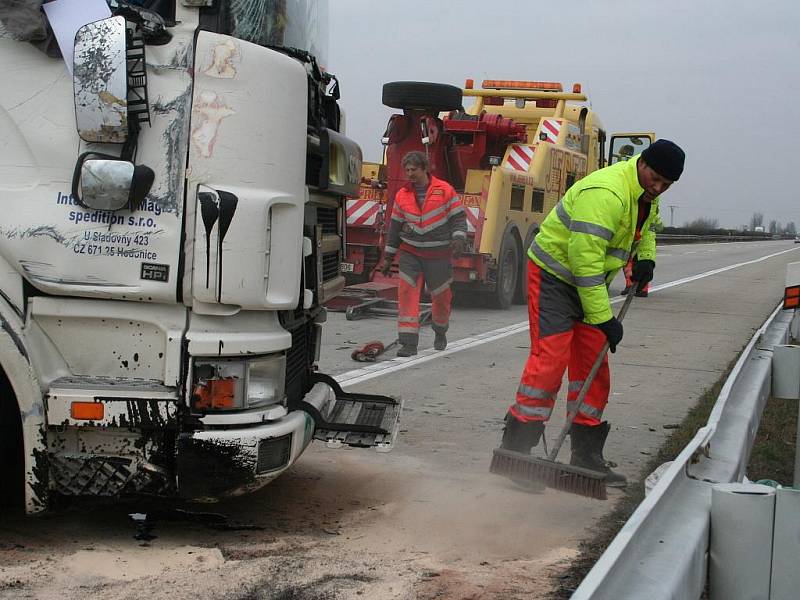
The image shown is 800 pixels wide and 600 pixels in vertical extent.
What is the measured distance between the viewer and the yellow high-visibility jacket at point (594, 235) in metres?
5.14

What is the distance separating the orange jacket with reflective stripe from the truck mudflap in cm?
500

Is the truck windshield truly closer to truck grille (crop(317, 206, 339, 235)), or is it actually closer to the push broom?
truck grille (crop(317, 206, 339, 235))

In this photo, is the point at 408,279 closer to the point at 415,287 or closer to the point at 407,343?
the point at 415,287

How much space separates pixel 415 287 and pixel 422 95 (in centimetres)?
400

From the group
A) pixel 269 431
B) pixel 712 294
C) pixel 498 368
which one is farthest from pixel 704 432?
pixel 712 294

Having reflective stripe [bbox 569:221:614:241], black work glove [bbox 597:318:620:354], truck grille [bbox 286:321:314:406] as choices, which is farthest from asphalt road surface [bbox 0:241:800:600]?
reflective stripe [bbox 569:221:614:241]

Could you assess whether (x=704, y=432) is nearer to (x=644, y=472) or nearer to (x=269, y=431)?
(x=269, y=431)

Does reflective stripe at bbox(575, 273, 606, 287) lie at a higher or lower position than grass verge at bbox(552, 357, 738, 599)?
higher

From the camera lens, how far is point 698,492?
9.78 feet

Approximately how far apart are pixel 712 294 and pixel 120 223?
1790 cm

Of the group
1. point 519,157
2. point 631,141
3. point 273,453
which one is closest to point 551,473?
point 273,453

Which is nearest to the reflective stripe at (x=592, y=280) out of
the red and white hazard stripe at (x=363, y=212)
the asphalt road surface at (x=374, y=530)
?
the asphalt road surface at (x=374, y=530)

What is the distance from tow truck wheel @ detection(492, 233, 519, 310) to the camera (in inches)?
585

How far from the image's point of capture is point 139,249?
3.82 metres
